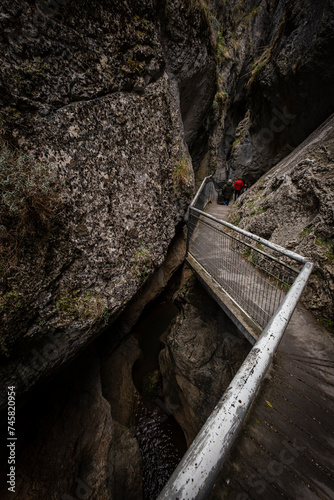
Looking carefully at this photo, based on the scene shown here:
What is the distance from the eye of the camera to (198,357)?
205 inches

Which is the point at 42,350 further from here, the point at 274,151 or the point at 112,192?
the point at 274,151

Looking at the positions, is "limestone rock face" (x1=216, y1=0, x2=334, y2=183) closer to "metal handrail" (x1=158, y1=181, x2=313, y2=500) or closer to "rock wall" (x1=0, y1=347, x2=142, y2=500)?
"metal handrail" (x1=158, y1=181, x2=313, y2=500)

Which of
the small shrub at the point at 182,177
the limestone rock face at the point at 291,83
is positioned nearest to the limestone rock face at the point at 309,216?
Answer: the limestone rock face at the point at 291,83

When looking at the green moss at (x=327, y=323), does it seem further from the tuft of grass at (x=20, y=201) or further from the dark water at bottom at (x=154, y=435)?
the dark water at bottom at (x=154, y=435)

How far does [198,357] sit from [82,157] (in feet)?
17.6

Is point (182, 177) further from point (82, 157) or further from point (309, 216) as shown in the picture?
point (309, 216)

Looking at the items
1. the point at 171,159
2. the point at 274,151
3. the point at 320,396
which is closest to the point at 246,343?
the point at 320,396

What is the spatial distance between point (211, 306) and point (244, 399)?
4.26 metres

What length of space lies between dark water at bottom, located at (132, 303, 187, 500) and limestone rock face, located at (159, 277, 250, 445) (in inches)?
16.5

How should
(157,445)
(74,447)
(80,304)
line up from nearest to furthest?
(80,304), (74,447), (157,445)

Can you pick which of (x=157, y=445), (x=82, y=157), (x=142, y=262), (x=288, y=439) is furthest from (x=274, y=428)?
(x=157, y=445)

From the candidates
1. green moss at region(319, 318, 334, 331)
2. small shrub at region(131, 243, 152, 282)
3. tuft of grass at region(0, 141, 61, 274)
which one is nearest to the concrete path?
green moss at region(319, 318, 334, 331)

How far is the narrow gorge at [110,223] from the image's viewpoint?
2357mm

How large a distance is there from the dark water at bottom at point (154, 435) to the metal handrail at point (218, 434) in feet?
19.8
